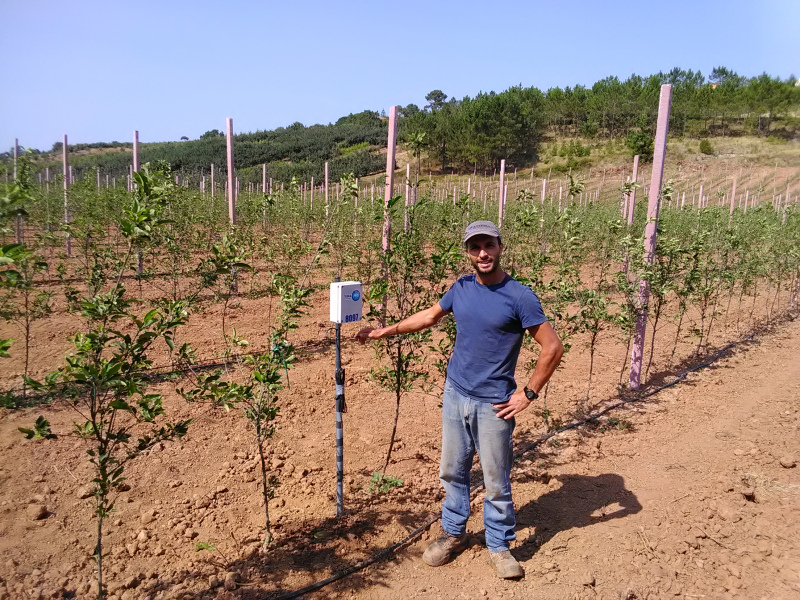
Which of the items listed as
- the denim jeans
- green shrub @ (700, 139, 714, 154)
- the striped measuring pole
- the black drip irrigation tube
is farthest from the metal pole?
green shrub @ (700, 139, 714, 154)

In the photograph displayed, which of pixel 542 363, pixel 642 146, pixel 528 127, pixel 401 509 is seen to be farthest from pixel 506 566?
pixel 528 127

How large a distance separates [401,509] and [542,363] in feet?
4.80

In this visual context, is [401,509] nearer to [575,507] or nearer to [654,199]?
[575,507]

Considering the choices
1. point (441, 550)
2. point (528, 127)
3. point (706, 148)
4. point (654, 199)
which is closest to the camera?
point (441, 550)

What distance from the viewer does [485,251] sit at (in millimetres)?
2623

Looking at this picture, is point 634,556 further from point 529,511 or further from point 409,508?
point 409,508

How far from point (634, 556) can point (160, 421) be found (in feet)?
11.7

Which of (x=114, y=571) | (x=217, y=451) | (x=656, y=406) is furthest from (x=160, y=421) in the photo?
(x=656, y=406)

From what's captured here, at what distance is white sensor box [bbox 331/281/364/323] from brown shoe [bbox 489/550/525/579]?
1439mm

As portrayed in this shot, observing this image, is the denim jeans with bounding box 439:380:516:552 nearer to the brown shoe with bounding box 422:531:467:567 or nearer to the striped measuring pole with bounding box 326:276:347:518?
the brown shoe with bounding box 422:531:467:567

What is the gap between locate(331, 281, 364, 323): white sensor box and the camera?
292cm

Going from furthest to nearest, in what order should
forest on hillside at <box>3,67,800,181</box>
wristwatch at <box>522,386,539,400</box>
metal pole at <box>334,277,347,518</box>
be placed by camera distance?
forest on hillside at <box>3,67,800,181</box>
metal pole at <box>334,277,347,518</box>
wristwatch at <box>522,386,539,400</box>

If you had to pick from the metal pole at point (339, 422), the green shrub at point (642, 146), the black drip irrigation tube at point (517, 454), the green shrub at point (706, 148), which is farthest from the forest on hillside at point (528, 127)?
the metal pole at point (339, 422)

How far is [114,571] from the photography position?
8.98 feet
